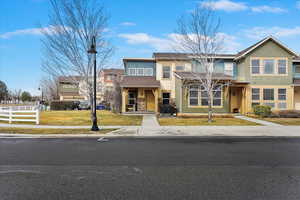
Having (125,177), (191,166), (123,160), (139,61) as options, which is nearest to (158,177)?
(125,177)

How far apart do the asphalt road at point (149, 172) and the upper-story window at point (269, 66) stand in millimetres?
15743

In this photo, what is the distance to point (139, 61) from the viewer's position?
83.6 ft

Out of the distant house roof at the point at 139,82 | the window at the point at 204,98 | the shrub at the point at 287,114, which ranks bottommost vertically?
the shrub at the point at 287,114

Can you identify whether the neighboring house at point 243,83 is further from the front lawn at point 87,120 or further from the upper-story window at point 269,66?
the front lawn at point 87,120

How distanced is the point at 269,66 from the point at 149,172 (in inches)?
861

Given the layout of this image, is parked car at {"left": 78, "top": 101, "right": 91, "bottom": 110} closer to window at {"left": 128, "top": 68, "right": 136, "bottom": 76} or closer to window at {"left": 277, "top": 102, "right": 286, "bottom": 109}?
window at {"left": 128, "top": 68, "right": 136, "bottom": 76}

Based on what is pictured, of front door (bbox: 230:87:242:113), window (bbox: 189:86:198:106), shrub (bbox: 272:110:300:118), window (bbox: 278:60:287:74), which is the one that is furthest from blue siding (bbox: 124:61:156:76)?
shrub (bbox: 272:110:300:118)

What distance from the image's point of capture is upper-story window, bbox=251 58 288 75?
72.5ft

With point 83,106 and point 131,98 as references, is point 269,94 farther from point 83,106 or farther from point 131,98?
point 83,106

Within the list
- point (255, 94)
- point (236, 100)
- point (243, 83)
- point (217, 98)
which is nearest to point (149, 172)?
point (217, 98)

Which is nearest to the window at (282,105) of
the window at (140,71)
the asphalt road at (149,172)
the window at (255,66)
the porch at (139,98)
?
the window at (255,66)

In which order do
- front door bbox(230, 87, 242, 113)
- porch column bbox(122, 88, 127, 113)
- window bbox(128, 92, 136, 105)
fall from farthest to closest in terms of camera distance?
window bbox(128, 92, 136, 105)
front door bbox(230, 87, 242, 113)
porch column bbox(122, 88, 127, 113)

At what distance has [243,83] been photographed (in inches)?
866

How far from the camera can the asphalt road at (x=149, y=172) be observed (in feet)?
13.6
